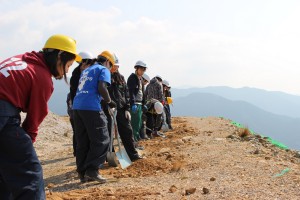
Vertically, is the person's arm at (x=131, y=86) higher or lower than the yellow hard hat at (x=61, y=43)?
lower

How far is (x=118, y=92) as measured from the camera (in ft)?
21.6

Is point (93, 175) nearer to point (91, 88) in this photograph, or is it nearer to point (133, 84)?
point (91, 88)

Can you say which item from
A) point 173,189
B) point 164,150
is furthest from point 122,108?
point 173,189

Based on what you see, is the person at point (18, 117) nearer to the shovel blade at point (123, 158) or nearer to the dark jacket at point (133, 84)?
the shovel blade at point (123, 158)

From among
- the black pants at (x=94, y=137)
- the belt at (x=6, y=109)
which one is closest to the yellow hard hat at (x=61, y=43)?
the belt at (x=6, y=109)

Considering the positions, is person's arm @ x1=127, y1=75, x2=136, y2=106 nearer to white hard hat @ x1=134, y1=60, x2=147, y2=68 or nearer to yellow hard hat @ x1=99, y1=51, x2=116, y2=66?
white hard hat @ x1=134, y1=60, x2=147, y2=68

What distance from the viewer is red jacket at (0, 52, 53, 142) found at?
2.74 m

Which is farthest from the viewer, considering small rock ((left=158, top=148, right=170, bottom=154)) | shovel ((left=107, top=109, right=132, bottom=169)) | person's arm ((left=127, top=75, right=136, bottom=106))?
person's arm ((left=127, top=75, right=136, bottom=106))

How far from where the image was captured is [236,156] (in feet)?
22.1

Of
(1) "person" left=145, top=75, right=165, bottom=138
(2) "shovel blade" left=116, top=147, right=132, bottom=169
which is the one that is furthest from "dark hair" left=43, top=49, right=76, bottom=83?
(1) "person" left=145, top=75, right=165, bottom=138

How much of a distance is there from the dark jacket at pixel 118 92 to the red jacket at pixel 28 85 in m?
Answer: 3.59

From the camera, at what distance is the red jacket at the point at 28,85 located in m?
2.74

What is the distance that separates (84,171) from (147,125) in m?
5.96

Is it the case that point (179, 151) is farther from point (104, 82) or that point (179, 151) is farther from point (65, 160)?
point (104, 82)
